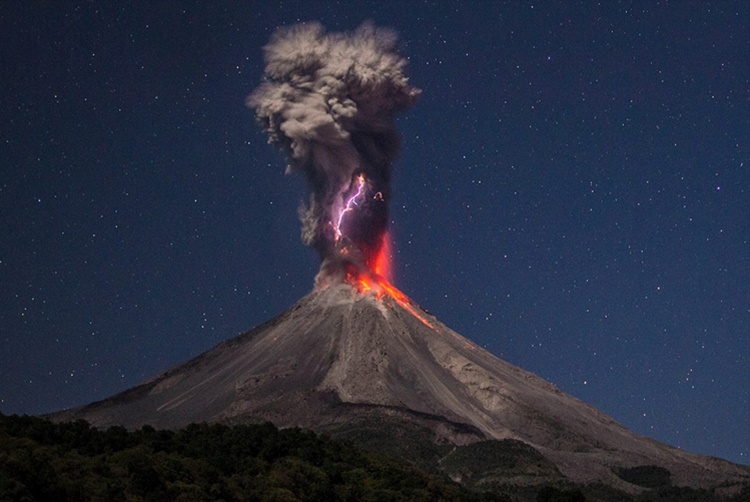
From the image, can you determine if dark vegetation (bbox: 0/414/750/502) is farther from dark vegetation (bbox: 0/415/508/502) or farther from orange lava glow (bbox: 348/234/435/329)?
orange lava glow (bbox: 348/234/435/329)

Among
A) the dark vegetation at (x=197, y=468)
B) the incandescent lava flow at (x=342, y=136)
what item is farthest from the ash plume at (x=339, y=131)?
the dark vegetation at (x=197, y=468)

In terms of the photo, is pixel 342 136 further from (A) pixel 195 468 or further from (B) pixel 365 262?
(A) pixel 195 468

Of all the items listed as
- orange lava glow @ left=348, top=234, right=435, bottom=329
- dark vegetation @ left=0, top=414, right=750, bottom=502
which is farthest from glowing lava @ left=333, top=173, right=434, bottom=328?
dark vegetation @ left=0, top=414, right=750, bottom=502

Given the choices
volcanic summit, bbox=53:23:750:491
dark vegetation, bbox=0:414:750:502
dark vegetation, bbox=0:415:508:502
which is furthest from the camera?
volcanic summit, bbox=53:23:750:491

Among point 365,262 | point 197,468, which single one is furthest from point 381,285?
point 197,468

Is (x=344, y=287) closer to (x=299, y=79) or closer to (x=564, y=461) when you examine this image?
(x=299, y=79)

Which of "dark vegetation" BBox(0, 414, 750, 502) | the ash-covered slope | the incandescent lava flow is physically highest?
the incandescent lava flow
